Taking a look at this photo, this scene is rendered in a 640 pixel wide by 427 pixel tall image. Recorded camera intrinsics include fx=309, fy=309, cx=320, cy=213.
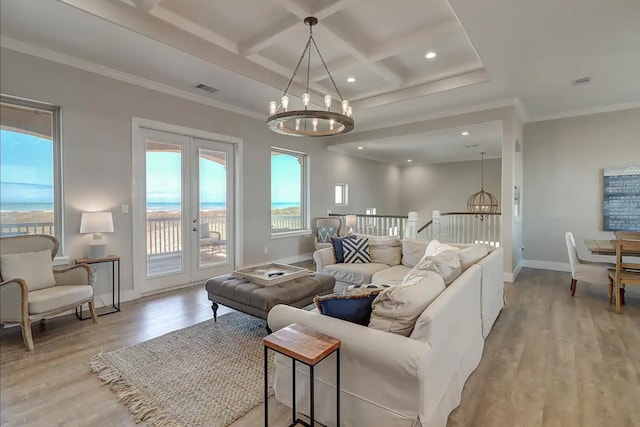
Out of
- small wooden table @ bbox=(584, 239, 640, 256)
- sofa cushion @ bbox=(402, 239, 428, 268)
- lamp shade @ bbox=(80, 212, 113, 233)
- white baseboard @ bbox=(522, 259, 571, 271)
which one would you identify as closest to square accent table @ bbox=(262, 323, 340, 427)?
sofa cushion @ bbox=(402, 239, 428, 268)

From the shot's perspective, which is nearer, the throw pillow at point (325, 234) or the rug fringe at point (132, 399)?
the rug fringe at point (132, 399)

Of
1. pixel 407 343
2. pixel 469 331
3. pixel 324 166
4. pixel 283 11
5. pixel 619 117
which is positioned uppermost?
pixel 283 11

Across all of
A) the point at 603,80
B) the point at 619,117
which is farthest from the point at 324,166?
the point at 619,117

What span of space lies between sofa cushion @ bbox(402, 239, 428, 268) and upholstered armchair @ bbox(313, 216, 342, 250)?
269 centimetres

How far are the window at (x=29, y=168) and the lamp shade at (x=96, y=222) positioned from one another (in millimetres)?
317

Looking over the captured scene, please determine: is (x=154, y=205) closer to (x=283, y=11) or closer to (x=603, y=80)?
(x=283, y=11)

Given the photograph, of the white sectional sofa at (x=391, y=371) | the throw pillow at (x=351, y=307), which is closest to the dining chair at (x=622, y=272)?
the white sectional sofa at (x=391, y=371)

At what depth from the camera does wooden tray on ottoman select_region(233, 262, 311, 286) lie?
3.15 meters

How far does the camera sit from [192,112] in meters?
4.75

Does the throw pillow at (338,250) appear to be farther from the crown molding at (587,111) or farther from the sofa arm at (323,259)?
the crown molding at (587,111)

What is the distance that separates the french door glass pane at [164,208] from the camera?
4.43m

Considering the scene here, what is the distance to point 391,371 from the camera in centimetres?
149

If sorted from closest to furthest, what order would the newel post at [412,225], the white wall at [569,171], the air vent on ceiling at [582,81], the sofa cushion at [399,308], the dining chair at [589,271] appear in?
the sofa cushion at [399,308] < the dining chair at [589,271] < the air vent on ceiling at [582,81] < the white wall at [569,171] < the newel post at [412,225]

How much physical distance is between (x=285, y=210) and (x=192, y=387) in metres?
4.62
